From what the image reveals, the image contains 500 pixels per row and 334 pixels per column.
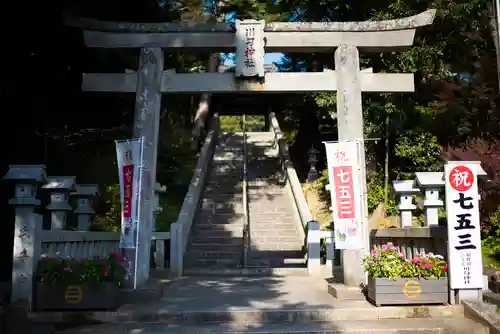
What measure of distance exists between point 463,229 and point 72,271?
212 inches

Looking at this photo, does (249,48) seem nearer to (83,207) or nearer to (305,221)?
(83,207)

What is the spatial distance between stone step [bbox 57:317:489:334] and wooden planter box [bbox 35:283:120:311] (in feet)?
1.18

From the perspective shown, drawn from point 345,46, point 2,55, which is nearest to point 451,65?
point 345,46

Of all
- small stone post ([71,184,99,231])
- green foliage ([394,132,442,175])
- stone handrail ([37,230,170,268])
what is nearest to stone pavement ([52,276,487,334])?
stone handrail ([37,230,170,268])

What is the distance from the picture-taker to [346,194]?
810 centimetres

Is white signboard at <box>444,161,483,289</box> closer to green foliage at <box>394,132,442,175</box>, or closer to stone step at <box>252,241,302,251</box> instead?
stone step at <box>252,241,302,251</box>

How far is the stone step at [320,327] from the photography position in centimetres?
603

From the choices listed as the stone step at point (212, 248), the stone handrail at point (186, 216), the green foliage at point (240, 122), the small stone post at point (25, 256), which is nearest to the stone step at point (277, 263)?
the stone step at point (212, 248)

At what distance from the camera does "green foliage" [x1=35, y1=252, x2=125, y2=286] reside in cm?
647

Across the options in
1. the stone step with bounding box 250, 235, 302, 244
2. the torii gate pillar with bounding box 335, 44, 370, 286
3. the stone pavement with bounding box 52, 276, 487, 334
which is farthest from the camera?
the stone step with bounding box 250, 235, 302, 244

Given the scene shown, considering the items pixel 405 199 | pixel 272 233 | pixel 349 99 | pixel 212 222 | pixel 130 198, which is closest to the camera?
pixel 130 198

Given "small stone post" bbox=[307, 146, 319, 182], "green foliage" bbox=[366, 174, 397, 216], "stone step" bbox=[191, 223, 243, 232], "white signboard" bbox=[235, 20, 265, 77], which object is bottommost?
"stone step" bbox=[191, 223, 243, 232]

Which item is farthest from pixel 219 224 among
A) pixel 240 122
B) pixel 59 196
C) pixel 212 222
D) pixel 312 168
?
pixel 240 122

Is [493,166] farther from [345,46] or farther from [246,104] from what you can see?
[246,104]
